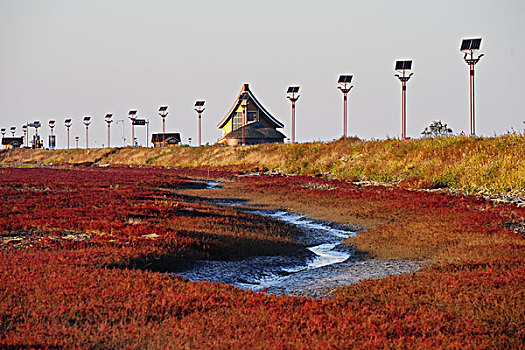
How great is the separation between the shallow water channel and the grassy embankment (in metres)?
14.1

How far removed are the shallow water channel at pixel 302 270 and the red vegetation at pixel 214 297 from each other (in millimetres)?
684

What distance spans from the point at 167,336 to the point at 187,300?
1.79m

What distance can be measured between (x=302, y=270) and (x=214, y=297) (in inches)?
216

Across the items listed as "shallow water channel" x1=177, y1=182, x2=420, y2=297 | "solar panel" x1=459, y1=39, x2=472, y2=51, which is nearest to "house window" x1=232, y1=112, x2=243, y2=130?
"solar panel" x1=459, y1=39, x2=472, y2=51

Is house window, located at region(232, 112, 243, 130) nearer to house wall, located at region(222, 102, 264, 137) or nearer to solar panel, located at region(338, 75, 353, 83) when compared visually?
house wall, located at region(222, 102, 264, 137)

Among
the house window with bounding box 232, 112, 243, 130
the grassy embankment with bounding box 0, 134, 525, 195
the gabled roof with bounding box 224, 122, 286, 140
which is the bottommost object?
the grassy embankment with bounding box 0, 134, 525, 195

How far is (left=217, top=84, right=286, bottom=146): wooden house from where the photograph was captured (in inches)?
4124

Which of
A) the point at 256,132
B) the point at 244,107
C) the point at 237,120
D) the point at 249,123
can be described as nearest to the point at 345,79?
the point at 256,132

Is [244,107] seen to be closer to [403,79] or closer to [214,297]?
[403,79]

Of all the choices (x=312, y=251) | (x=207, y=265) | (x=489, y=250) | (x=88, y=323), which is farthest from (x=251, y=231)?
(x=88, y=323)

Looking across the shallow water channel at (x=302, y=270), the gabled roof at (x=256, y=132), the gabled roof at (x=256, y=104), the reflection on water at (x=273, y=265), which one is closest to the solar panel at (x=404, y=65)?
the reflection on water at (x=273, y=265)

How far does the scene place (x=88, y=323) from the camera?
8.52 metres

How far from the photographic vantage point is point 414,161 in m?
39.1

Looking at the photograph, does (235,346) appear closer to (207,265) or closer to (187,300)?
(187,300)
